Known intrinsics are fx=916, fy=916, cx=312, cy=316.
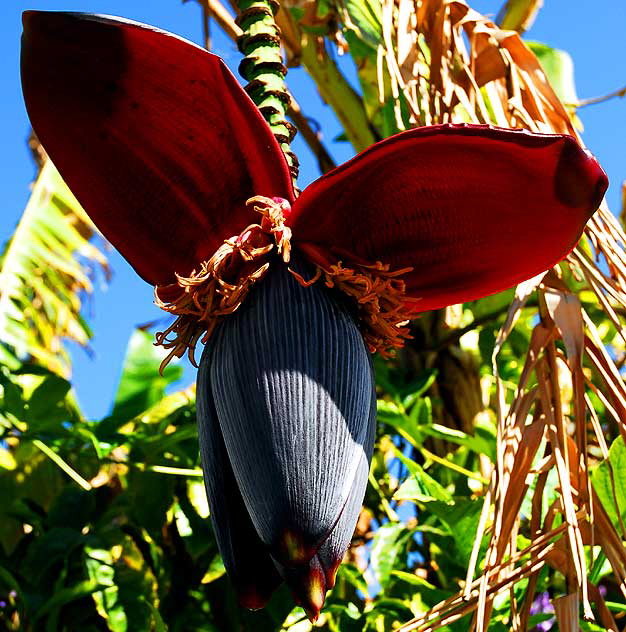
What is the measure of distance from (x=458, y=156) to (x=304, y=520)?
0.20m

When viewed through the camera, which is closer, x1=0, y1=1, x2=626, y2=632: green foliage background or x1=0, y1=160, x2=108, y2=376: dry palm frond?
x1=0, y1=1, x2=626, y2=632: green foliage background

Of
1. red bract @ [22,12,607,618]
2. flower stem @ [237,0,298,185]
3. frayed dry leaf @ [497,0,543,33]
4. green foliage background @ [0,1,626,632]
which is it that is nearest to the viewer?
red bract @ [22,12,607,618]

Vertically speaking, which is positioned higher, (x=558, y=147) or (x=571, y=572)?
(x=558, y=147)

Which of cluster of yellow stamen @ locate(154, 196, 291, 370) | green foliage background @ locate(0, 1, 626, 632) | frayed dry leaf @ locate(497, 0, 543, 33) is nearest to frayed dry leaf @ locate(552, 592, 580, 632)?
green foliage background @ locate(0, 1, 626, 632)

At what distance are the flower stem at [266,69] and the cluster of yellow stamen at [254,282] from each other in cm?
6

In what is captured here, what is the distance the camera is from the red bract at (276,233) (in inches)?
17.0

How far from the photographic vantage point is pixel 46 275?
1539mm

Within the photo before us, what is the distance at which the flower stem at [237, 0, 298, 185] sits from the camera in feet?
1.77

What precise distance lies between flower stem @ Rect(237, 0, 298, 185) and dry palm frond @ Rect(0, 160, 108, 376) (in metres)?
0.85

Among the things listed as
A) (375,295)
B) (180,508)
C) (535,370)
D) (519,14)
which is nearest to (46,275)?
(180,508)

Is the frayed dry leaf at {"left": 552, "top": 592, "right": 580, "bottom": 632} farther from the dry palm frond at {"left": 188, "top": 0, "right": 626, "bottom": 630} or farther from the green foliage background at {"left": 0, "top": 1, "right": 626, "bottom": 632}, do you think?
the green foliage background at {"left": 0, "top": 1, "right": 626, "bottom": 632}

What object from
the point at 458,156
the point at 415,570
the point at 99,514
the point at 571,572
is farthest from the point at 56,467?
the point at 458,156

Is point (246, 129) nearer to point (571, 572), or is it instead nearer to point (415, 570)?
point (571, 572)

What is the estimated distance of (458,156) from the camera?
18.3 inches
